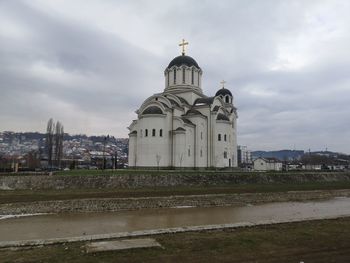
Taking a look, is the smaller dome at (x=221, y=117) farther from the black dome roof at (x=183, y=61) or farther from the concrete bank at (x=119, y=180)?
the concrete bank at (x=119, y=180)

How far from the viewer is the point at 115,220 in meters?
20.4

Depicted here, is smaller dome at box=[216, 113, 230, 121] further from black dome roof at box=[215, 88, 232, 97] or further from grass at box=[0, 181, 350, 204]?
grass at box=[0, 181, 350, 204]

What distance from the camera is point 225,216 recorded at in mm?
22344

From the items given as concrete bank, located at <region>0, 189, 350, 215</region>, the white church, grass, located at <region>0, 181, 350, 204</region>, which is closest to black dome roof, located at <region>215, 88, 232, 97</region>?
the white church

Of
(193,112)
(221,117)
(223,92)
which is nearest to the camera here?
(193,112)

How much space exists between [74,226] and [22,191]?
15.7m

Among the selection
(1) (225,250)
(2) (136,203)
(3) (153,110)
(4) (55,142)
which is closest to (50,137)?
(4) (55,142)

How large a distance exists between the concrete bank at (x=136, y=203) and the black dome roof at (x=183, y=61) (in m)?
28.3

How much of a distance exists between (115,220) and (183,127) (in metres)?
29.0

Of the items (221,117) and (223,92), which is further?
(223,92)

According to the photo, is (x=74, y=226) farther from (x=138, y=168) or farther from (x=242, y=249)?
(x=138, y=168)

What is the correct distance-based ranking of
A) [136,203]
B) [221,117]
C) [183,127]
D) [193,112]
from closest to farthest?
1. [136,203]
2. [183,127]
3. [193,112]
4. [221,117]

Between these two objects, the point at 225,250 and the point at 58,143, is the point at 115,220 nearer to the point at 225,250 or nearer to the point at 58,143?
the point at 225,250

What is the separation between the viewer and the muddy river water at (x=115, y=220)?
54.4 feet
